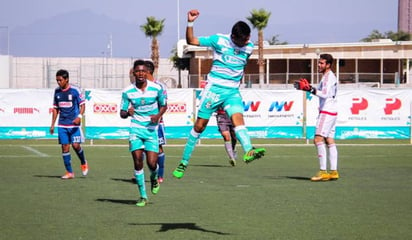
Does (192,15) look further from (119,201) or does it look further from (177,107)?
(177,107)

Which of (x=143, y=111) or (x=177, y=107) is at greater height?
(x=143, y=111)

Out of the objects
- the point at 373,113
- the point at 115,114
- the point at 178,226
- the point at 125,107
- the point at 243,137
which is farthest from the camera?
the point at 373,113

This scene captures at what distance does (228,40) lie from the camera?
11984 millimetres

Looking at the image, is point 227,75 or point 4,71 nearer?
point 227,75

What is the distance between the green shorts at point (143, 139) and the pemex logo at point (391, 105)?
69.0 feet

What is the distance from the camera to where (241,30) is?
11773 mm

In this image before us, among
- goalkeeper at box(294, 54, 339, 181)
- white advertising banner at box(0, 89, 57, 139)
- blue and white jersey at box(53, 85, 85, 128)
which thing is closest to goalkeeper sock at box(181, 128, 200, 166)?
goalkeeper at box(294, 54, 339, 181)

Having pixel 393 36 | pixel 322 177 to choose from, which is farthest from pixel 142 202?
pixel 393 36

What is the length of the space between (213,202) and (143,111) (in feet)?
5.99

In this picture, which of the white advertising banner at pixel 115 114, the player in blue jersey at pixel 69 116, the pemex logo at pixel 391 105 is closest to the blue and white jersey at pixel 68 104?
the player in blue jersey at pixel 69 116

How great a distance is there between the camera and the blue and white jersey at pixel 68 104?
1838cm

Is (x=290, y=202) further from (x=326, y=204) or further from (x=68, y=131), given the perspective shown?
(x=68, y=131)

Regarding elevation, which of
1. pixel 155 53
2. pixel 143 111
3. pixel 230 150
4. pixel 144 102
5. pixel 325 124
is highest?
pixel 155 53

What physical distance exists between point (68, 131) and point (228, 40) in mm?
7213
